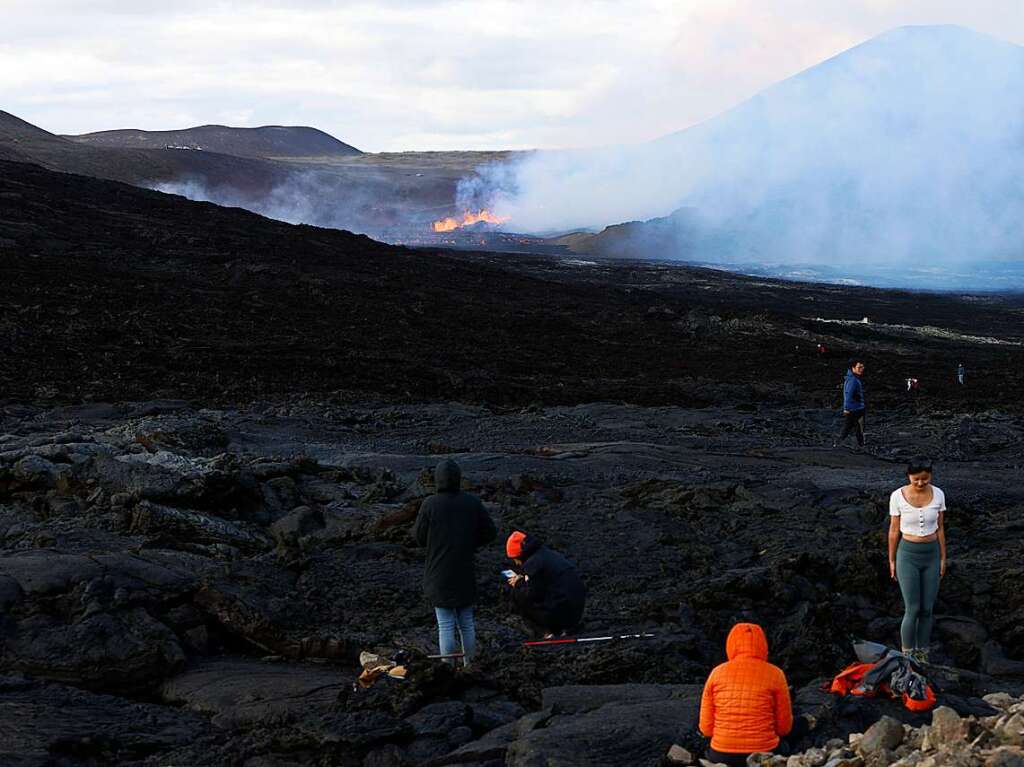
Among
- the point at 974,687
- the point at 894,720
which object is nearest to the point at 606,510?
the point at 974,687

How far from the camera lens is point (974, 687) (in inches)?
281

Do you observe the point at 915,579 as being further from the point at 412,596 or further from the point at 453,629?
the point at 412,596

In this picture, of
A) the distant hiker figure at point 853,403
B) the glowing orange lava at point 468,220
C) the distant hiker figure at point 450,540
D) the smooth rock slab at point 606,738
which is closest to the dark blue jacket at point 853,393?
the distant hiker figure at point 853,403

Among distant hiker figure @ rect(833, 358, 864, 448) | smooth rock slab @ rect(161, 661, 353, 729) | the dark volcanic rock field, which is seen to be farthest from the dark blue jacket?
smooth rock slab @ rect(161, 661, 353, 729)

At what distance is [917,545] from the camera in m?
7.17

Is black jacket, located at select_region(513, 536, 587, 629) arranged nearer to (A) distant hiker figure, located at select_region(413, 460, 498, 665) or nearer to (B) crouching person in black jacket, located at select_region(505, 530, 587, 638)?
(B) crouching person in black jacket, located at select_region(505, 530, 587, 638)

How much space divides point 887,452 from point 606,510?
7062mm

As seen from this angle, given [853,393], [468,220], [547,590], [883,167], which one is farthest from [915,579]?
[468,220]

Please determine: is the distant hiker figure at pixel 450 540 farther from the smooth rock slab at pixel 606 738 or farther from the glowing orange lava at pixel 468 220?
the glowing orange lava at pixel 468 220

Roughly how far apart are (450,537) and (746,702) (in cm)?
245

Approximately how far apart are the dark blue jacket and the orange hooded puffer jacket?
11725 millimetres

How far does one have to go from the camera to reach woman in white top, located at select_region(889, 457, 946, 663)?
7117 millimetres

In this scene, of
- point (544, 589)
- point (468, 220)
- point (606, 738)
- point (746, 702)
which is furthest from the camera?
point (468, 220)

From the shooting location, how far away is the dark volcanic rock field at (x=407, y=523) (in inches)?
257
